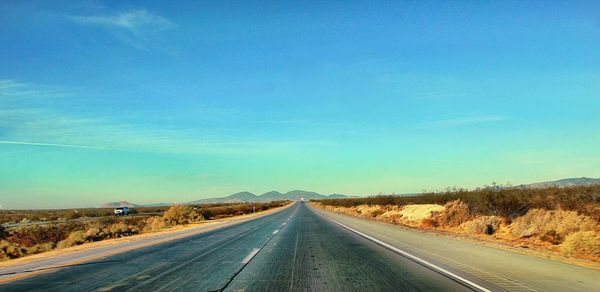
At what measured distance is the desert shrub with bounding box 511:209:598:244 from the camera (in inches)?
701

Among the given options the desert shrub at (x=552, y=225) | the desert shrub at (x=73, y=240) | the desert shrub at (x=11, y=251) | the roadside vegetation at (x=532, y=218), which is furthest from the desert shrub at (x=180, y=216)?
the desert shrub at (x=552, y=225)

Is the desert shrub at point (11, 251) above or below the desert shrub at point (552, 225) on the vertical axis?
below

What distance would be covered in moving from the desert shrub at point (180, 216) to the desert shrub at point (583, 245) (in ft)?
119

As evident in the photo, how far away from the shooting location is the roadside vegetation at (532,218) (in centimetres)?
1524

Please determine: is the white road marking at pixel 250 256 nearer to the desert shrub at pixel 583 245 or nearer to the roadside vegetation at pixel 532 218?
the roadside vegetation at pixel 532 218

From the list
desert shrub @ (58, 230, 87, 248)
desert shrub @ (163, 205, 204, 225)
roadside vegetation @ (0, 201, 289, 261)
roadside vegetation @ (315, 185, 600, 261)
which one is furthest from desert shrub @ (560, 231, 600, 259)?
desert shrub @ (163, 205, 204, 225)

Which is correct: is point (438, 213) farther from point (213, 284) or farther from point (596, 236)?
point (213, 284)

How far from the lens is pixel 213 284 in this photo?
8.52m

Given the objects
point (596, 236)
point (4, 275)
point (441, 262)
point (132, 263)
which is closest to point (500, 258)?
point (441, 262)

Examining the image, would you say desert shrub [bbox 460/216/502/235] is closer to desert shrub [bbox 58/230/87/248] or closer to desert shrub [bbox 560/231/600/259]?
desert shrub [bbox 560/231/600/259]

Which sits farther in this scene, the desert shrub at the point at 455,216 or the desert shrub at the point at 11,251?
the desert shrub at the point at 455,216

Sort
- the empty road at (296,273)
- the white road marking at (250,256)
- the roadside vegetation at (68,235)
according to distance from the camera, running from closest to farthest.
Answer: the empty road at (296,273)
the white road marking at (250,256)
the roadside vegetation at (68,235)

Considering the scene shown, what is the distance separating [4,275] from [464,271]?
9879 millimetres

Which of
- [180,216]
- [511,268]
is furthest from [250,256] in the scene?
[180,216]
